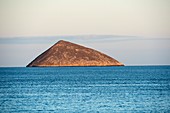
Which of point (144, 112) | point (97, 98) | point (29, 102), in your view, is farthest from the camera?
point (97, 98)

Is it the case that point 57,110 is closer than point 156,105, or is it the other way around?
point 57,110

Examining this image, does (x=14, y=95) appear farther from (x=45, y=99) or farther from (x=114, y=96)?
(x=114, y=96)

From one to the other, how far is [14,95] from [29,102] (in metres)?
9.69

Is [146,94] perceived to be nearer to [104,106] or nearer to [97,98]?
[97,98]

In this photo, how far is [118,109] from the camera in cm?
4588

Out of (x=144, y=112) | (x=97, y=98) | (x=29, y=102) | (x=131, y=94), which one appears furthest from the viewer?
(x=131, y=94)

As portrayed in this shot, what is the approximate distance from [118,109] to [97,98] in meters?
9.74

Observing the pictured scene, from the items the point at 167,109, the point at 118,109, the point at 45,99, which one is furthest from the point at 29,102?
the point at 167,109

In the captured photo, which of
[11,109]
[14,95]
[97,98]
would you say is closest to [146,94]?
[97,98]

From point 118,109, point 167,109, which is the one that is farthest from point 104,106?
point 167,109

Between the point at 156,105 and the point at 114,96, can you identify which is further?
the point at 114,96

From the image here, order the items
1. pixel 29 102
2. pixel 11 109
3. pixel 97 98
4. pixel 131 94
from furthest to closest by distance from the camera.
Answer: pixel 131 94
pixel 97 98
pixel 29 102
pixel 11 109

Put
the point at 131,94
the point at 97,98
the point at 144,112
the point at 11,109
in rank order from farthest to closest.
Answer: the point at 131,94, the point at 97,98, the point at 11,109, the point at 144,112

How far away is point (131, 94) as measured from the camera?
6016cm
